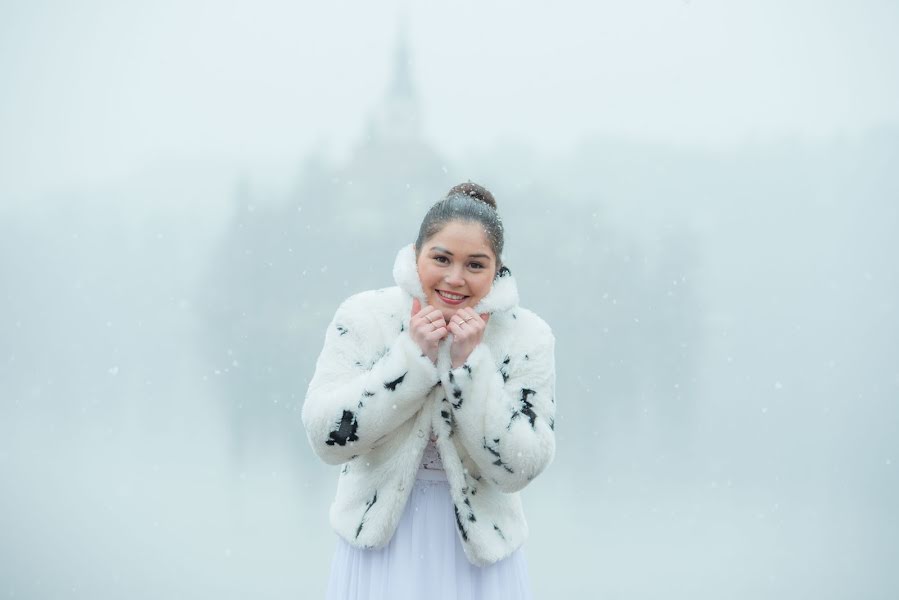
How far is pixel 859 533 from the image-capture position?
2449 millimetres

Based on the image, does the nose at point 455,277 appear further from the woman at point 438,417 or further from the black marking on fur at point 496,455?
the black marking on fur at point 496,455

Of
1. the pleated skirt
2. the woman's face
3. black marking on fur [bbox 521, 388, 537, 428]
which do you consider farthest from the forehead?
the pleated skirt

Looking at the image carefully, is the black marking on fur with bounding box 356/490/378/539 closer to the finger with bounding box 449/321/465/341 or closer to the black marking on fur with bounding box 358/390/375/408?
the black marking on fur with bounding box 358/390/375/408

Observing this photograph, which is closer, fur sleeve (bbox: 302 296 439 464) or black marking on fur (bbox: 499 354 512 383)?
fur sleeve (bbox: 302 296 439 464)

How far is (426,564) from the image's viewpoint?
128 cm

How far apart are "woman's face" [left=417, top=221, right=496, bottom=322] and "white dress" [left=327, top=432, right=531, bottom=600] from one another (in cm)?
23

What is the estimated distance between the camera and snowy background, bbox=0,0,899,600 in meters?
2.44

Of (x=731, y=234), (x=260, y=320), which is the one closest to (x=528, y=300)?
(x=731, y=234)

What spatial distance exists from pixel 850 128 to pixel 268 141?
1.81 metres

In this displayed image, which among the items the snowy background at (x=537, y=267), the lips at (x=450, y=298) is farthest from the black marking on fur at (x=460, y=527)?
the snowy background at (x=537, y=267)

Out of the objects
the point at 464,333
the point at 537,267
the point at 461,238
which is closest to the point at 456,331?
the point at 464,333

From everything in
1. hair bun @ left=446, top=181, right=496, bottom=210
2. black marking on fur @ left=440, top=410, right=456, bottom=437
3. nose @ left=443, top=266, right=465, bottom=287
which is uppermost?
hair bun @ left=446, top=181, right=496, bottom=210

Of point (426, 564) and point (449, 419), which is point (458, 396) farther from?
point (426, 564)

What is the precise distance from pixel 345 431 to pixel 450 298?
0.26 metres
